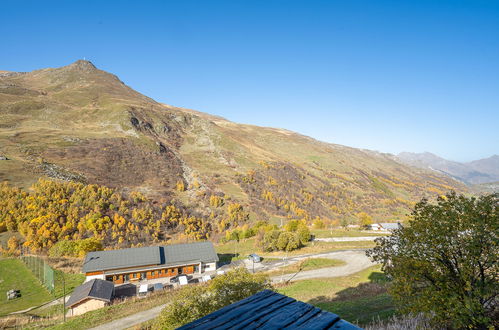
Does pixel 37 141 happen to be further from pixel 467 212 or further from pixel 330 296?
pixel 467 212

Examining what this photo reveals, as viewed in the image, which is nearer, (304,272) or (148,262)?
(304,272)

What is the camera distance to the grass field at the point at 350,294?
21.1 metres

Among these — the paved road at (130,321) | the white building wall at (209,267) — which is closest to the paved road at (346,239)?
the white building wall at (209,267)

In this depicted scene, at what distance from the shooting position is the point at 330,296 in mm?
30203

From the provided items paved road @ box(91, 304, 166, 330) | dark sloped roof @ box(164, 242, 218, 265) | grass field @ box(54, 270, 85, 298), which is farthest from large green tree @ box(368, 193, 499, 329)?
grass field @ box(54, 270, 85, 298)

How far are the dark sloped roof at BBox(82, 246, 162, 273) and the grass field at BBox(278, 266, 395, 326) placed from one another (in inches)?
1164

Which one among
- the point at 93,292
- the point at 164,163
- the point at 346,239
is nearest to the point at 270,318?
the point at 93,292

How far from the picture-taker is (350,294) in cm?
3058

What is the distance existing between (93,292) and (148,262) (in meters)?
14.9

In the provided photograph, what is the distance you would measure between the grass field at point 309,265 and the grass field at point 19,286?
126 ft

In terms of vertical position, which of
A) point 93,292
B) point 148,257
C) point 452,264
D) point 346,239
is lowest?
point 346,239

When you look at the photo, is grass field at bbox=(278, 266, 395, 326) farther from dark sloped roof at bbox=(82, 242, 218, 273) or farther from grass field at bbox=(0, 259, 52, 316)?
grass field at bbox=(0, 259, 52, 316)

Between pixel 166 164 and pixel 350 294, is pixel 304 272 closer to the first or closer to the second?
pixel 350 294

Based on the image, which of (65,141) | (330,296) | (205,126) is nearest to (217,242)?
(330,296)
